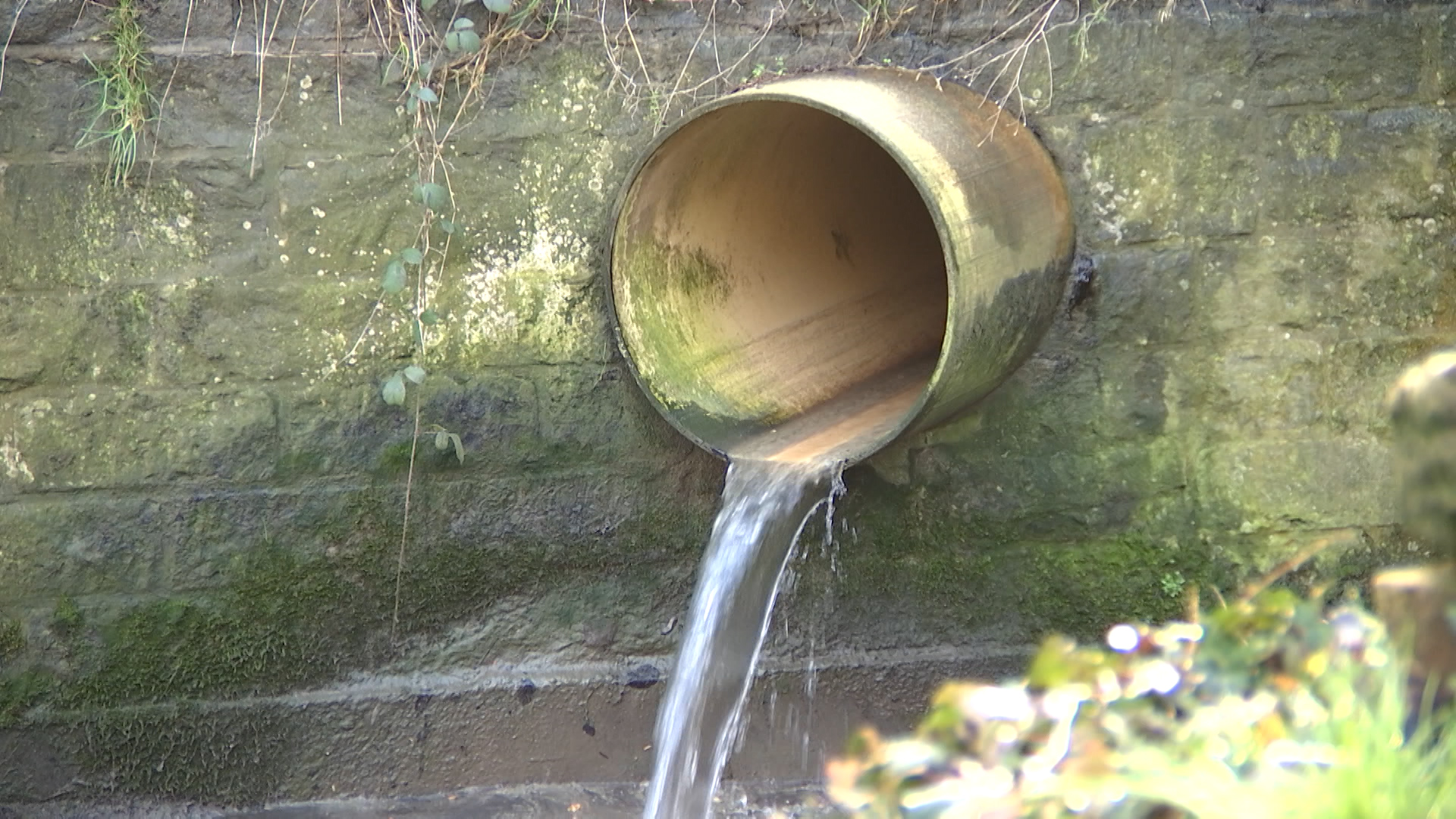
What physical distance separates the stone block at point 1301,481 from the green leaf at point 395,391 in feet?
6.02

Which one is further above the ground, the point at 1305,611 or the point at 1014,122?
the point at 1014,122

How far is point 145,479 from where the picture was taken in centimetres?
300

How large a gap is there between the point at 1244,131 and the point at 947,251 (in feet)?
3.06

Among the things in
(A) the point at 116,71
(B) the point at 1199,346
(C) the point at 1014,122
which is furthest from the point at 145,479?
(B) the point at 1199,346

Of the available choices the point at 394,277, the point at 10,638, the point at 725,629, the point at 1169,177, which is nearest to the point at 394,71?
the point at 394,277

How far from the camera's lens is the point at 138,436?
298 centimetres

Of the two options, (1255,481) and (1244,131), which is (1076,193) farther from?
(1255,481)

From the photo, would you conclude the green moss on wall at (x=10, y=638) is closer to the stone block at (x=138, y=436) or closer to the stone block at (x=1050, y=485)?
the stone block at (x=138, y=436)

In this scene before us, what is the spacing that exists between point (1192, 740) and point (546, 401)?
2.17 meters

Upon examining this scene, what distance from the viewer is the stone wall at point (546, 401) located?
2.90 metres

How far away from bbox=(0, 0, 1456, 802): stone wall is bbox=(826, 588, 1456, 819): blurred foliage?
183cm

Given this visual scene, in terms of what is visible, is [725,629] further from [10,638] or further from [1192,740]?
[1192,740]

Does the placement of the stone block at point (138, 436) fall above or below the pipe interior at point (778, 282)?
below

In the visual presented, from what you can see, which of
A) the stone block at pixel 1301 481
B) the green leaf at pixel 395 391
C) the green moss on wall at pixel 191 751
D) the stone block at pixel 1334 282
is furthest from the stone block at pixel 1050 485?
the green moss on wall at pixel 191 751
